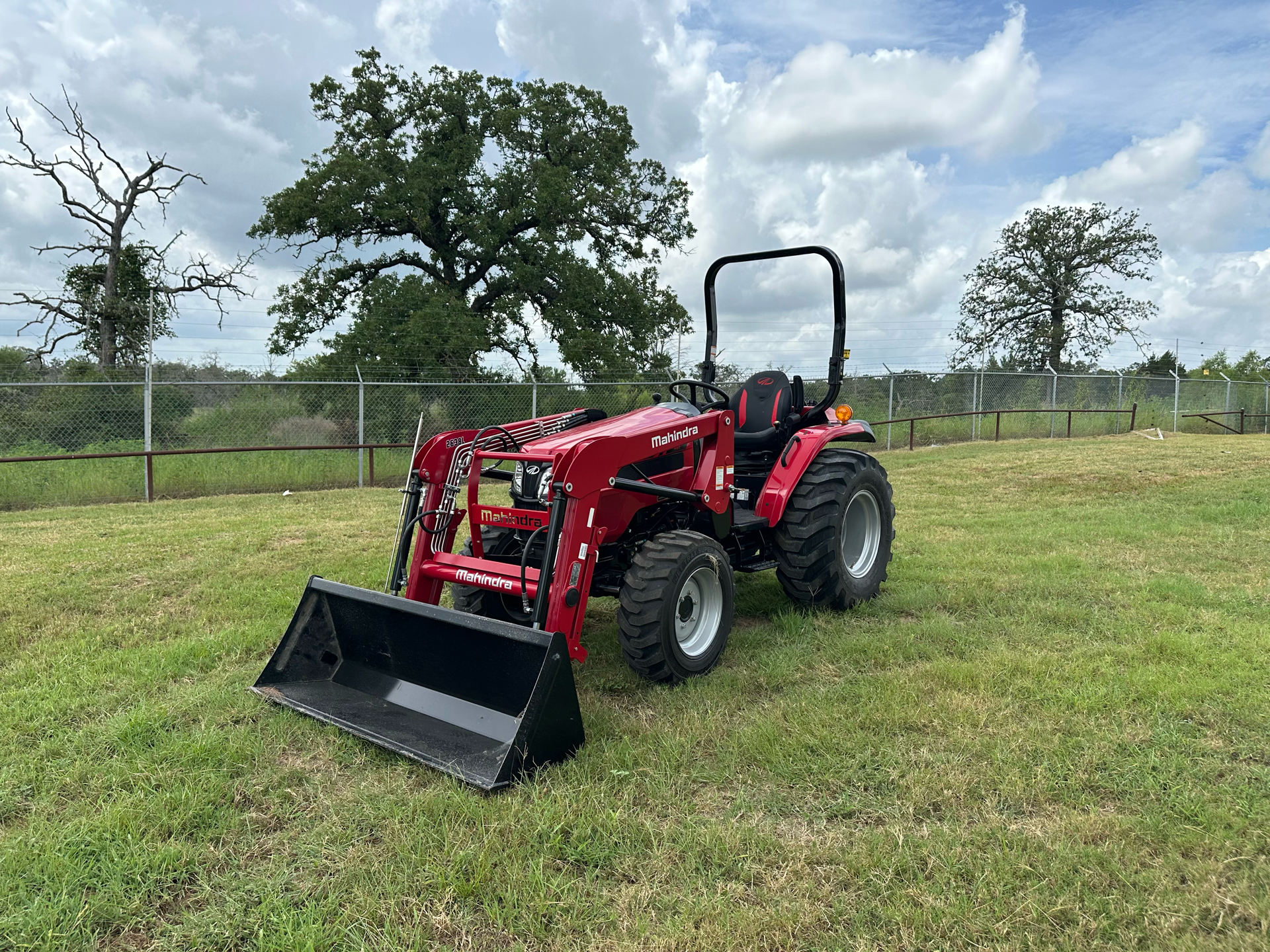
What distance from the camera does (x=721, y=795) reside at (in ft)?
9.18

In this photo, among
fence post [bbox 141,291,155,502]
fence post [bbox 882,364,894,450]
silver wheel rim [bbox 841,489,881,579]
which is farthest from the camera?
fence post [bbox 882,364,894,450]

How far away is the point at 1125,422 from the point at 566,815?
74.3 feet

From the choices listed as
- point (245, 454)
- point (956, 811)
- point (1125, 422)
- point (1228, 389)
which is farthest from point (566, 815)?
point (1228, 389)

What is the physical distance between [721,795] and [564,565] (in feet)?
3.46

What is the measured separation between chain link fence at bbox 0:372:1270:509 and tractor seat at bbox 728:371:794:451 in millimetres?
3047

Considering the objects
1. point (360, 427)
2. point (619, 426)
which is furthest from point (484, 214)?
point (619, 426)

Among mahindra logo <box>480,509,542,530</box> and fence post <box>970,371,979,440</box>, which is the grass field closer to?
mahindra logo <box>480,509,542,530</box>

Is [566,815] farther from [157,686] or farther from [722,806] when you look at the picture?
[157,686]

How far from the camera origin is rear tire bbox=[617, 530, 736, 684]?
3.45 meters

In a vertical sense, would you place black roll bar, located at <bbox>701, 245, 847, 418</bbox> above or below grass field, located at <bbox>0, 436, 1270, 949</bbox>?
above

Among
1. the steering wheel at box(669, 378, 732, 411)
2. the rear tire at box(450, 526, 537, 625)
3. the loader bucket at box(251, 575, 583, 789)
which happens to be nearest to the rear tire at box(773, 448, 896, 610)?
the steering wheel at box(669, 378, 732, 411)

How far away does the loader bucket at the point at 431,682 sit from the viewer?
2.85 metres

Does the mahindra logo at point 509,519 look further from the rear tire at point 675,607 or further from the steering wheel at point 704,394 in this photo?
the steering wheel at point 704,394

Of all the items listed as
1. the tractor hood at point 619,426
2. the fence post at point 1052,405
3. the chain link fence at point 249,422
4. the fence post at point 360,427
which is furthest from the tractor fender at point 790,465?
the fence post at point 1052,405
